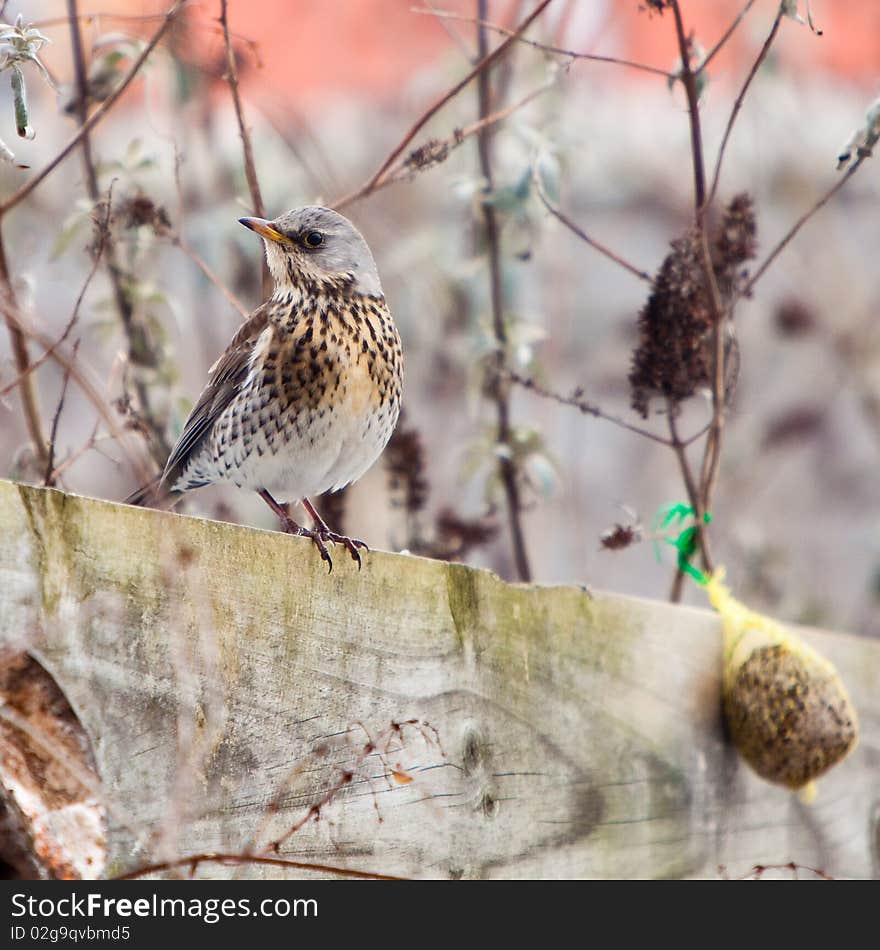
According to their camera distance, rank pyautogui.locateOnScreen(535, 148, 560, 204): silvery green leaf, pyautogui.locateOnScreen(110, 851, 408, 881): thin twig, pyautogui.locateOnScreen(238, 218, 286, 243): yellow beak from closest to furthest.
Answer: pyautogui.locateOnScreen(110, 851, 408, 881): thin twig < pyautogui.locateOnScreen(238, 218, 286, 243): yellow beak < pyautogui.locateOnScreen(535, 148, 560, 204): silvery green leaf

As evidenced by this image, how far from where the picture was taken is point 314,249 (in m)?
2.38

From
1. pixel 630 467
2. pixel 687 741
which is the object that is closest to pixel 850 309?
pixel 630 467

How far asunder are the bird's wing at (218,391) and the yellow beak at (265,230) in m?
0.13

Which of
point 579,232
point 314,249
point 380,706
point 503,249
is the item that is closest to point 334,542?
point 380,706

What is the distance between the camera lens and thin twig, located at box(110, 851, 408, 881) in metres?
1.46

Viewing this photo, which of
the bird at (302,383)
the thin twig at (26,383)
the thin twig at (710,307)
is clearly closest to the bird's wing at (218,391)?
the bird at (302,383)

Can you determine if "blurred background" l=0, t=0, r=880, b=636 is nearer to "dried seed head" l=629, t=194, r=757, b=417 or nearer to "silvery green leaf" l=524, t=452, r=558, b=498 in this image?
"silvery green leaf" l=524, t=452, r=558, b=498

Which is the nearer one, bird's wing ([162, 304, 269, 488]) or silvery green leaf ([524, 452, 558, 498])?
bird's wing ([162, 304, 269, 488])

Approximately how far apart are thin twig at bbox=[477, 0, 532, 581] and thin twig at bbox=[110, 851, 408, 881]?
1.23 metres

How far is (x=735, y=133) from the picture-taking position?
568 centimetres

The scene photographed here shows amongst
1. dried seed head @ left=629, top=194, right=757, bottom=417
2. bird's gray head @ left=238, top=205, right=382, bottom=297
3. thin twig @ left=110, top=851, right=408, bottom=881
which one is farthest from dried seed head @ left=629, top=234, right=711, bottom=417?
thin twig @ left=110, top=851, right=408, bottom=881

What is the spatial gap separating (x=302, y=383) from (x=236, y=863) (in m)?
0.87

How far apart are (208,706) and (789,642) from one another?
1.34 m
